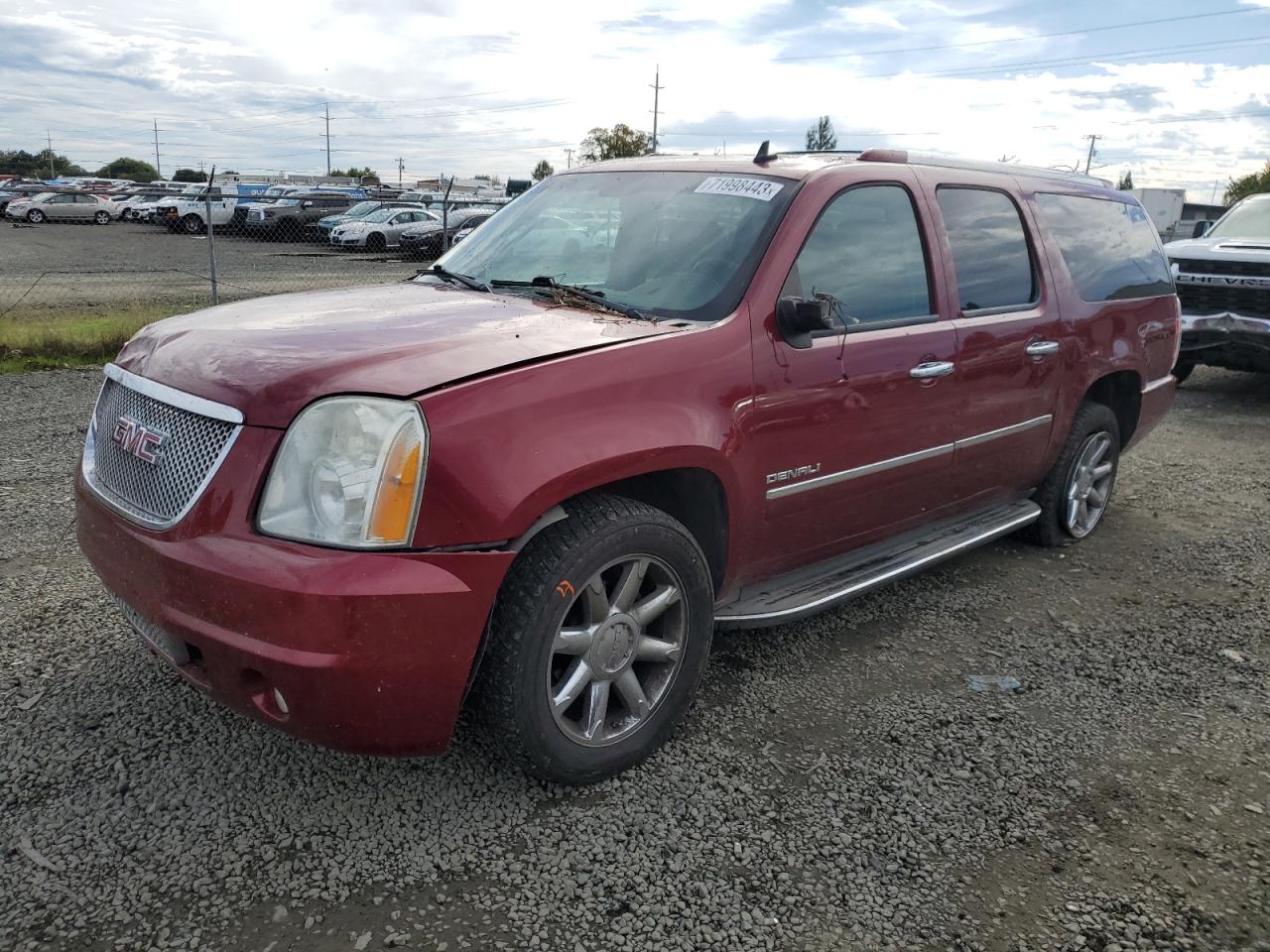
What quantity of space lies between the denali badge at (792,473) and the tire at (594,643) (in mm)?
409

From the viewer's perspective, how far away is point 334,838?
8.59 feet

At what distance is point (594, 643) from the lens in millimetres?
2785

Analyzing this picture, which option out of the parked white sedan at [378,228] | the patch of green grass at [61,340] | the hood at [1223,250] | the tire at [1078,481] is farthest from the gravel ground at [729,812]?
the parked white sedan at [378,228]

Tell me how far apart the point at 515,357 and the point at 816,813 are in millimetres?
1542

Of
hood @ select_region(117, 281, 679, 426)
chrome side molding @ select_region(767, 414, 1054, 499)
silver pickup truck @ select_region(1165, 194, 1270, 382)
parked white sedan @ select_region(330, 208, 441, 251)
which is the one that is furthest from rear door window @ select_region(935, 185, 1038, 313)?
parked white sedan @ select_region(330, 208, 441, 251)

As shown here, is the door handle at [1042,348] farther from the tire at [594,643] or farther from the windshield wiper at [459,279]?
the windshield wiper at [459,279]

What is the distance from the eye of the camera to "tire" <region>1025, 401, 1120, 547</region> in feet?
16.2

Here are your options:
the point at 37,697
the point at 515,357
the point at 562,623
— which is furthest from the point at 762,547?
the point at 37,697

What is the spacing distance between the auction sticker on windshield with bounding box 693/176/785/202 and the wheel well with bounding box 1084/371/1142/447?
2.54m

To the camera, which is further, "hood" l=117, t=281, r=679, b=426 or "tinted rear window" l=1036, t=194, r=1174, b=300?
"tinted rear window" l=1036, t=194, r=1174, b=300

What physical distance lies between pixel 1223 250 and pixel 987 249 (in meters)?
Result: 6.76

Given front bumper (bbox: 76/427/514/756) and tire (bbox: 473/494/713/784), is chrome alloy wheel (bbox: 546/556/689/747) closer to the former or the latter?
tire (bbox: 473/494/713/784)

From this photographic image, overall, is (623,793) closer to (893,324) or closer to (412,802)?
(412,802)

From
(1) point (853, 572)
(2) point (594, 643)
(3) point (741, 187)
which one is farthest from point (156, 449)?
(1) point (853, 572)
